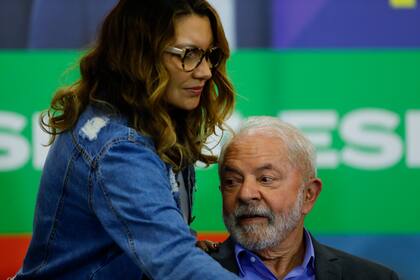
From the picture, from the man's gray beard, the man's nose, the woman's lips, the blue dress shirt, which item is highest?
the woman's lips

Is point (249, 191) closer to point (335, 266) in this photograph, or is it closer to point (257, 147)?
point (257, 147)

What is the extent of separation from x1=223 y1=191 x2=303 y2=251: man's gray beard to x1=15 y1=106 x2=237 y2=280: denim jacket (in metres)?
0.36

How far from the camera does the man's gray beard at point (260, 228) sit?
2.28 metres

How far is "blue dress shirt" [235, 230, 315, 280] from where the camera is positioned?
233 centimetres

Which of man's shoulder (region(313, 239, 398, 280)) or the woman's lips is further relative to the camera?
man's shoulder (region(313, 239, 398, 280))

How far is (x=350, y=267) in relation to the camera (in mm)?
2336

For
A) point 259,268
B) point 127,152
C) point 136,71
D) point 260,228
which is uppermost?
point 136,71

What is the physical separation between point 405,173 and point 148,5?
1.87 metres

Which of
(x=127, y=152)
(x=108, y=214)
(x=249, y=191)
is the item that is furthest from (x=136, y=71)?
(x=249, y=191)

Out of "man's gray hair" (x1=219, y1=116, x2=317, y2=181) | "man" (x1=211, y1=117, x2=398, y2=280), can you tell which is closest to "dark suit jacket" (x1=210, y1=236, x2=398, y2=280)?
"man" (x1=211, y1=117, x2=398, y2=280)

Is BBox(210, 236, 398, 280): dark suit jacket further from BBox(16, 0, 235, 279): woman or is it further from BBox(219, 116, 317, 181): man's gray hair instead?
BBox(16, 0, 235, 279): woman

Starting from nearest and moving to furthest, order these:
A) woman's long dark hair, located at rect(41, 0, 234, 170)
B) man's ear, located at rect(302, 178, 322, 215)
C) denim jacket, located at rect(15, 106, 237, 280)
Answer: denim jacket, located at rect(15, 106, 237, 280)
woman's long dark hair, located at rect(41, 0, 234, 170)
man's ear, located at rect(302, 178, 322, 215)

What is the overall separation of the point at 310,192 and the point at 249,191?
0.24 meters

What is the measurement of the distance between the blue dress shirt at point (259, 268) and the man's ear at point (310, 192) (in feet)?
0.42
